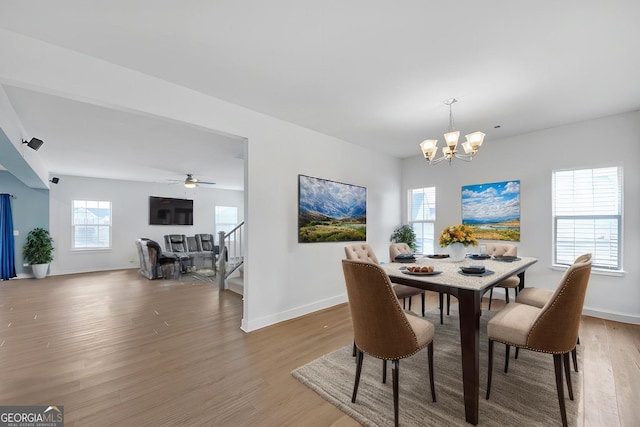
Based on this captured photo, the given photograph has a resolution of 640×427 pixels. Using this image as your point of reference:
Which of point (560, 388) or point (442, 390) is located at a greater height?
point (560, 388)

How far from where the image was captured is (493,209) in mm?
4441

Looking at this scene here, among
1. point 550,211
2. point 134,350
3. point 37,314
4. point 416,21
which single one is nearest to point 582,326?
point 550,211

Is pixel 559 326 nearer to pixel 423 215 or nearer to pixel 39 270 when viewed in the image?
pixel 423 215

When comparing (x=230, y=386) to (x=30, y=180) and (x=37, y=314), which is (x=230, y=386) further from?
(x=30, y=180)

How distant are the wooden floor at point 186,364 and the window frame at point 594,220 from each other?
732 mm

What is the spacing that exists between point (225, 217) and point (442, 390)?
9136 millimetres

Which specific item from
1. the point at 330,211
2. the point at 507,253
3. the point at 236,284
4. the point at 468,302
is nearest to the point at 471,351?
the point at 468,302

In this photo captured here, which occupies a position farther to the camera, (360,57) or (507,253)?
(507,253)

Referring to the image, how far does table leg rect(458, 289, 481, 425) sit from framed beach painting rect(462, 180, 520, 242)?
10.8 feet

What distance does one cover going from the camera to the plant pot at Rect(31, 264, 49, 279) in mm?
6355

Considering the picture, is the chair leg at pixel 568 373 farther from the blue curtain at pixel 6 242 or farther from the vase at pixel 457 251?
the blue curtain at pixel 6 242

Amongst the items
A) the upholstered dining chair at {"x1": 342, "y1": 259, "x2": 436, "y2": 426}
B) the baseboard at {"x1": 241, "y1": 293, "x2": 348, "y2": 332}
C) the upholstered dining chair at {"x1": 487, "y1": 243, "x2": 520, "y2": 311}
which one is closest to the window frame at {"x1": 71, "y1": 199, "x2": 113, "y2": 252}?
the baseboard at {"x1": 241, "y1": 293, "x2": 348, "y2": 332}

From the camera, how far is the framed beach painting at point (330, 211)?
12.5 feet

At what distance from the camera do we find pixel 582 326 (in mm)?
3236
